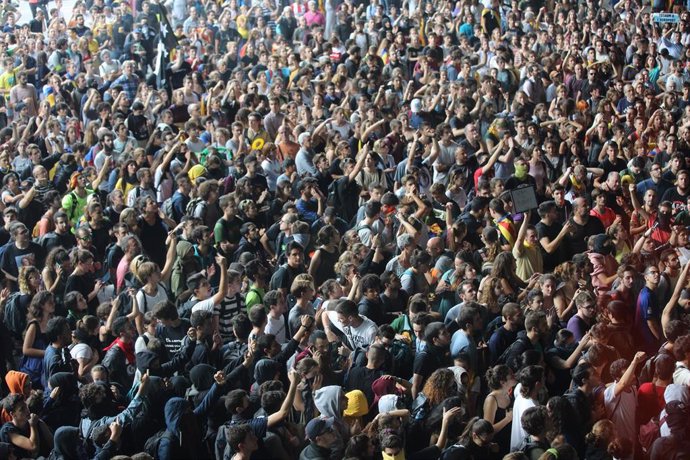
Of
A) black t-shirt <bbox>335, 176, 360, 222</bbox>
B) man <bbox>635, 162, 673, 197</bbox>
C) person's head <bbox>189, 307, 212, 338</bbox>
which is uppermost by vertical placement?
person's head <bbox>189, 307, 212, 338</bbox>

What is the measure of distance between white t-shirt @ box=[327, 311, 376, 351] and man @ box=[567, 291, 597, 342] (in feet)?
5.08

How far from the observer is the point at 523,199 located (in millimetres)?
10398

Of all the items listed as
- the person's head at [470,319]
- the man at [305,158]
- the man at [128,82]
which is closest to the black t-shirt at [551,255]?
the person's head at [470,319]

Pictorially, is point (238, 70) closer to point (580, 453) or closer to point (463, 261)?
point (463, 261)

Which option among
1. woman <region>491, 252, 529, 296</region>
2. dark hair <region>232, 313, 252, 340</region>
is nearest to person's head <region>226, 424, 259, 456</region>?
dark hair <region>232, 313, 252, 340</region>

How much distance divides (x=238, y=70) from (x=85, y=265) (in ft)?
26.3

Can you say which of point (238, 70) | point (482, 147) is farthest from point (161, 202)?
point (238, 70)

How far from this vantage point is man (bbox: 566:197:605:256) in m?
10.7

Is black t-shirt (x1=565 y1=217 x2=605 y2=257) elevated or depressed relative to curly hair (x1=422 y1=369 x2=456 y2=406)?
depressed

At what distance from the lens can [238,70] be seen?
56.9 ft

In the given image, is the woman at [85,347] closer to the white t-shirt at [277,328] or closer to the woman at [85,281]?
the woman at [85,281]

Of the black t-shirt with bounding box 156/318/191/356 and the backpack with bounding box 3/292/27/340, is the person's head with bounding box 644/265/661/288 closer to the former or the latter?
the black t-shirt with bounding box 156/318/191/356

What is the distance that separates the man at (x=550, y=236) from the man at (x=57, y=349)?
179 inches

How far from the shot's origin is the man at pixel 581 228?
35.0 feet
